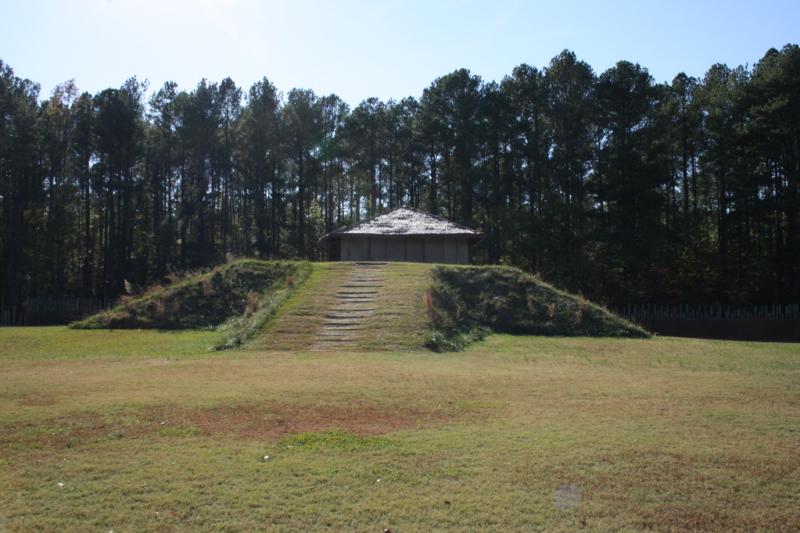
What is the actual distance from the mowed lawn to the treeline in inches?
1226

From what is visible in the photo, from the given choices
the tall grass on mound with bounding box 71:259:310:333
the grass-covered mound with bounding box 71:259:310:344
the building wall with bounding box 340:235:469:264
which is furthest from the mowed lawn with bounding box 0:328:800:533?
the building wall with bounding box 340:235:469:264

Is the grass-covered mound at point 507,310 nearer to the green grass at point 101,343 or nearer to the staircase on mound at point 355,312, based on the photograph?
the staircase on mound at point 355,312

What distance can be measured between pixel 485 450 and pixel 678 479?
1.88 m

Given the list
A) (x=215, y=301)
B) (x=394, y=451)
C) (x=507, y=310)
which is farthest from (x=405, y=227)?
(x=394, y=451)

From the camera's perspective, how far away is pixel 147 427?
7844mm

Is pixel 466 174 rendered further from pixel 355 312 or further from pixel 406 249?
pixel 355 312

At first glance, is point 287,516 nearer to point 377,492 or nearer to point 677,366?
point 377,492

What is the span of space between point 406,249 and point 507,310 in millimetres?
10991

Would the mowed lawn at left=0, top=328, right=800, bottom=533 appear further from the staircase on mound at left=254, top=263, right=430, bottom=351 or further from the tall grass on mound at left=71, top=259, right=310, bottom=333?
the tall grass on mound at left=71, top=259, right=310, bottom=333

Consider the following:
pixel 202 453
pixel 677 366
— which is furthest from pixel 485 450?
pixel 677 366

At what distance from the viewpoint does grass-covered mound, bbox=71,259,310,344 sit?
22.7 meters

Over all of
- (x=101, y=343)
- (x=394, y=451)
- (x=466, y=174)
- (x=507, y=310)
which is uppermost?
(x=466, y=174)

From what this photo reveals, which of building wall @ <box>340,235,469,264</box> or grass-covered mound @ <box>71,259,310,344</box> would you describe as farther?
A: building wall @ <box>340,235,469,264</box>

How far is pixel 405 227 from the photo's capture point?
110 ft
